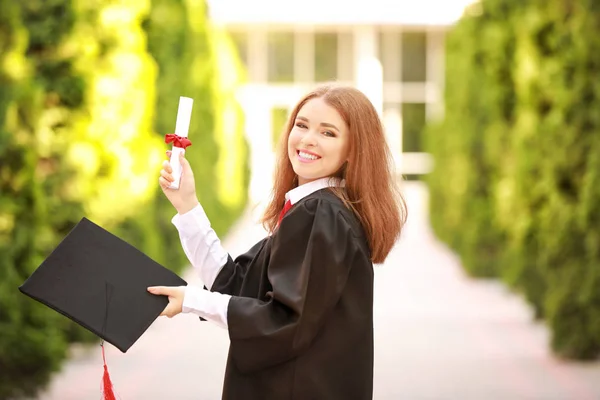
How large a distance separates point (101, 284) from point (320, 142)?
72cm

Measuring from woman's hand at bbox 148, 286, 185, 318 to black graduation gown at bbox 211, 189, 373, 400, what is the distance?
0.45ft

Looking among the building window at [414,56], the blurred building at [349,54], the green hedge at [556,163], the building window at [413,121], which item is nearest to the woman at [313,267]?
the green hedge at [556,163]

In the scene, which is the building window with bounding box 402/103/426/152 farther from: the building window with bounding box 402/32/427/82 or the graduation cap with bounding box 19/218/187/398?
the graduation cap with bounding box 19/218/187/398

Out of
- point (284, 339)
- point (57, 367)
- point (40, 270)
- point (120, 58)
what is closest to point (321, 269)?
point (284, 339)

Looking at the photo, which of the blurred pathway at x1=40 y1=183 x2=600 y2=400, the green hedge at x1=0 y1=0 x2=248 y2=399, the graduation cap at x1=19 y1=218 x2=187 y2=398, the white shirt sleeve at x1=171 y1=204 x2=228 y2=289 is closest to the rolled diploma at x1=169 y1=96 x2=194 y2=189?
the white shirt sleeve at x1=171 y1=204 x2=228 y2=289

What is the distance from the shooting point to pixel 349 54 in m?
31.8

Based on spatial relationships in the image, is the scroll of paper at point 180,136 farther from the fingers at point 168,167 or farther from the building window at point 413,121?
the building window at point 413,121

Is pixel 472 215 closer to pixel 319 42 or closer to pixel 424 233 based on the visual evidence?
pixel 424 233

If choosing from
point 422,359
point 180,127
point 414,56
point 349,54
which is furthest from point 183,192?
point 414,56

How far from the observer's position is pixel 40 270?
8.07ft

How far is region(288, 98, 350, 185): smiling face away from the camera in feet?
8.94

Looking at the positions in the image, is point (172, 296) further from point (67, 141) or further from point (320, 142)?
point (67, 141)

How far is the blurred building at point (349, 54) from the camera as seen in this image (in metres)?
30.6

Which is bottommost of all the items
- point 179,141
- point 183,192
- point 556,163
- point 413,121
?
point 183,192
